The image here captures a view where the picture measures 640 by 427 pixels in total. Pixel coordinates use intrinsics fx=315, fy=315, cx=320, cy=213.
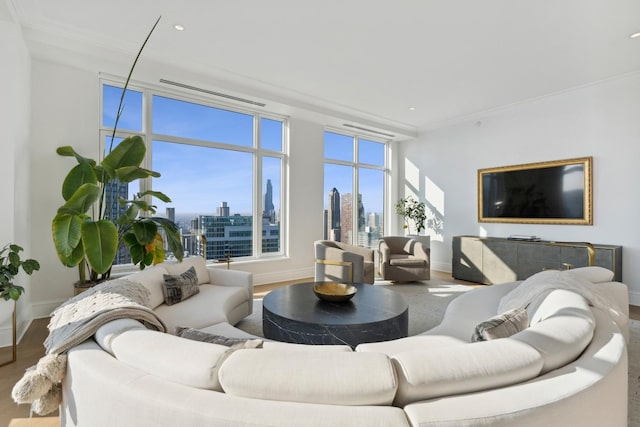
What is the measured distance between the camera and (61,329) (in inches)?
54.6

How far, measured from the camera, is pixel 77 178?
3.02 meters

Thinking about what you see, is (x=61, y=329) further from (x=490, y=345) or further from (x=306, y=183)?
(x=306, y=183)

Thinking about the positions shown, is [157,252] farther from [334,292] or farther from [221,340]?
[221,340]

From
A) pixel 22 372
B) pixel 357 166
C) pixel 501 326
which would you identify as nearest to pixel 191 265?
pixel 22 372

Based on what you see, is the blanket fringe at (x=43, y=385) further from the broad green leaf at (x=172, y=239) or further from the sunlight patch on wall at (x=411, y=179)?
the sunlight patch on wall at (x=411, y=179)

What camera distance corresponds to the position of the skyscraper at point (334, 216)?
6438 millimetres

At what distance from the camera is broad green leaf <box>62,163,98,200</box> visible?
2971 millimetres

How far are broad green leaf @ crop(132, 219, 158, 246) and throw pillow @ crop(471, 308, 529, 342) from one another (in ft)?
9.34

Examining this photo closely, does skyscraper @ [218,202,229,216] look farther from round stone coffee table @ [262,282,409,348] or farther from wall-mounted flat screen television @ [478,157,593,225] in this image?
wall-mounted flat screen television @ [478,157,593,225]

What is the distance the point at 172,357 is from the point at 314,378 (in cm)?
49

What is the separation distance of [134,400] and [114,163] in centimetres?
283

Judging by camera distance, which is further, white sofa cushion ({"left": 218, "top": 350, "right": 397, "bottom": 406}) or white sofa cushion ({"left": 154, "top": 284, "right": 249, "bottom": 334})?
white sofa cushion ({"left": 154, "top": 284, "right": 249, "bottom": 334})

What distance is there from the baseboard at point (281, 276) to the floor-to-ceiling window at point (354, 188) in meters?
0.84

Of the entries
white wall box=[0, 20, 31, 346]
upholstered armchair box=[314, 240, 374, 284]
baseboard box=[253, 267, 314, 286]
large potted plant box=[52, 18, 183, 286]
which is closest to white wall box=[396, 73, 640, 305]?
upholstered armchair box=[314, 240, 374, 284]
